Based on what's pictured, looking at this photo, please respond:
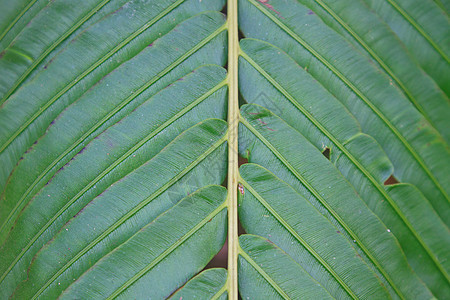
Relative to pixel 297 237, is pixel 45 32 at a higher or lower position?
higher

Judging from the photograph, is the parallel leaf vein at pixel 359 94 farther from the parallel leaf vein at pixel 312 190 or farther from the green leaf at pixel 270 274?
the green leaf at pixel 270 274

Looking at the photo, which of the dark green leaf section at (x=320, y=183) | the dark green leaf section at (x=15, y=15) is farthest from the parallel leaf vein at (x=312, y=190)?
the dark green leaf section at (x=15, y=15)

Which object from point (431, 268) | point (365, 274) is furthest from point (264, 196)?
point (431, 268)

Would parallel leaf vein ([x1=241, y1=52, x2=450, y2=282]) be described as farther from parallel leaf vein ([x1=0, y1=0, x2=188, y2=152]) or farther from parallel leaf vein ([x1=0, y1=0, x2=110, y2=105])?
parallel leaf vein ([x1=0, y1=0, x2=110, y2=105])

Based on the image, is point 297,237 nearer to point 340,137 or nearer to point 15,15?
point 340,137

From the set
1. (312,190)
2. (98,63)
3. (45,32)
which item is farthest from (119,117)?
(312,190)

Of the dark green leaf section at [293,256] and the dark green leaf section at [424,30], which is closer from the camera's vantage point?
the dark green leaf section at [293,256]
